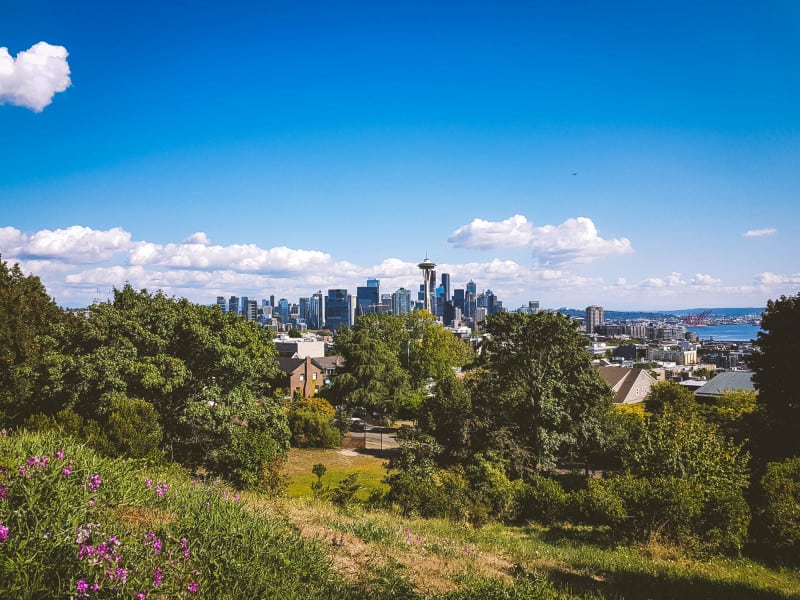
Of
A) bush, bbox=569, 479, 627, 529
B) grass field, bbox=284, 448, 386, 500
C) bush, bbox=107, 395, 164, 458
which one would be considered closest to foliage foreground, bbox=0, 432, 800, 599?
bush, bbox=569, 479, 627, 529

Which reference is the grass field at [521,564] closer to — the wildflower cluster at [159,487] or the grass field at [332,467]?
the wildflower cluster at [159,487]

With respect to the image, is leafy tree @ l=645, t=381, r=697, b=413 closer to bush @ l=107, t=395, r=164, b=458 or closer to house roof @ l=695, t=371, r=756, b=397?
house roof @ l=695, t=371, r=756, b=397

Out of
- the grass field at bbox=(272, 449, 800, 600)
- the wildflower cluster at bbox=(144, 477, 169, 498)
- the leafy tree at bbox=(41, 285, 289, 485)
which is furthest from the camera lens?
the leafy tree at bbox=(41, 285, 289, 485)

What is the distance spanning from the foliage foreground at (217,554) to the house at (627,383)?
52064mm

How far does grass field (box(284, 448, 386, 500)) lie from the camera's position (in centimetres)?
2972

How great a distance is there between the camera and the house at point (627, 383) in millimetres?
60031

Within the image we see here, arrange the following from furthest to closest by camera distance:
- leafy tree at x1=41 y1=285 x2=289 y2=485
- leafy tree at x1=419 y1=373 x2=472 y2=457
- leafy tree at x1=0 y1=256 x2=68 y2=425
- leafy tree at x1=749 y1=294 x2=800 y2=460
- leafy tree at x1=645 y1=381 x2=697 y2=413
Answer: leafy tree at x1=645 y1=381 x2=697 y2=413 < leafy tree at x1=419 y1=373 x2=472 y2=457 < leafy tree at x1=749 y1=294 x2=800 y2=460 < leafy tree at x1=0 y1=256 x2=68 y2=425 < leafy tree at x1=41 y1=285 x2=289 y2=485

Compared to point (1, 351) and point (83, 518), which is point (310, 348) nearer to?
point (1, 351)

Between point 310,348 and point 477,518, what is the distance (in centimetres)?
6811

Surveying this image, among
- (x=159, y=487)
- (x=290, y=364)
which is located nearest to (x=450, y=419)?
(x=159, y=487)

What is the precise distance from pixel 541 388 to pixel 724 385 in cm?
3993

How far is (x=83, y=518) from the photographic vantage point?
17.6ft

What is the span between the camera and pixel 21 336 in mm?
23969

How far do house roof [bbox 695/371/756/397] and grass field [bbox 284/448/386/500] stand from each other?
34982 millimetres
